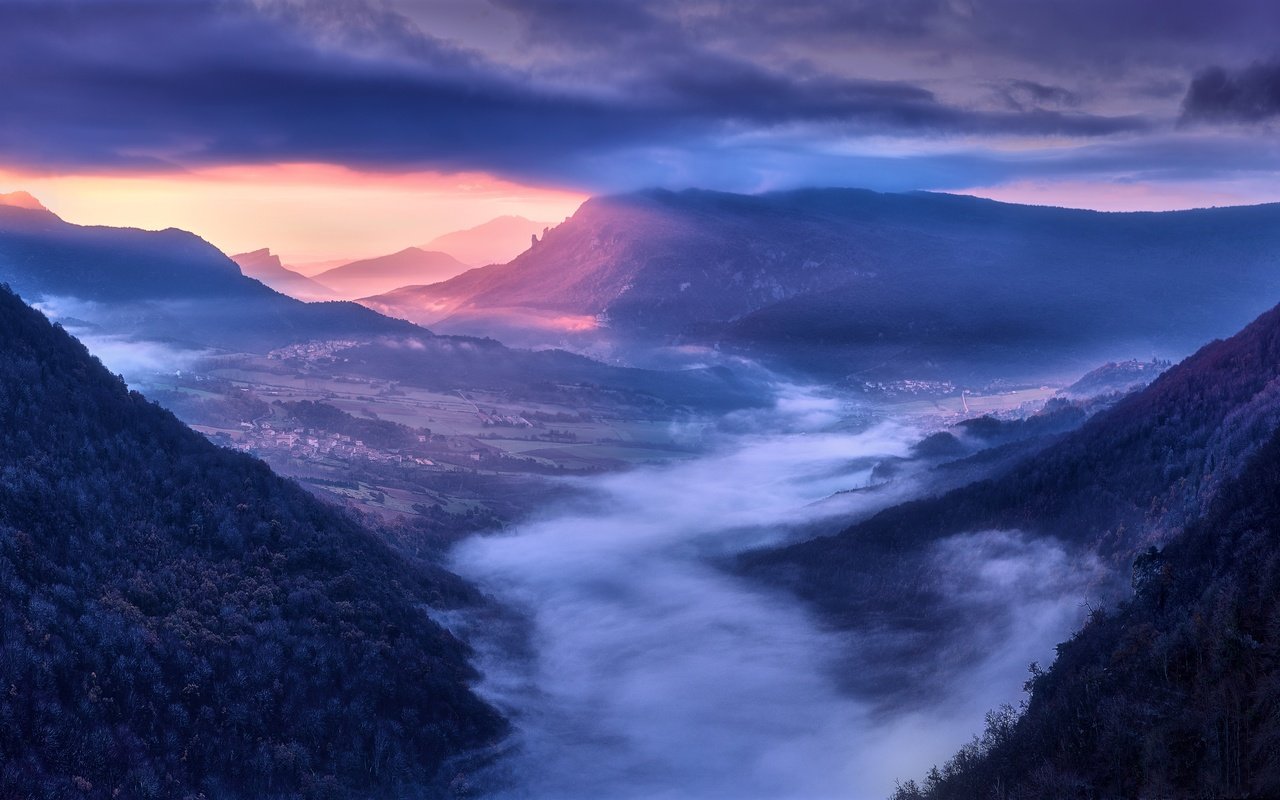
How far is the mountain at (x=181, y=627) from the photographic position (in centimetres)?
4509

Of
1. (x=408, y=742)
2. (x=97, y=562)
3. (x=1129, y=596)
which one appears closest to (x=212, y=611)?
(x=97, y=562)

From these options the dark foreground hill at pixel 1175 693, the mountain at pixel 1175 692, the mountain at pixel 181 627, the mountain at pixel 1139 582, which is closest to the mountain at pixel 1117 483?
the mountain at pixel 1139 582

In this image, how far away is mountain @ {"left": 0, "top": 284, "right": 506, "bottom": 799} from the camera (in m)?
45.1

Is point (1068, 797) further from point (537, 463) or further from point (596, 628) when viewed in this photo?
point (537, 463)

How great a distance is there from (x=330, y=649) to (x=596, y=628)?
38.7 meters

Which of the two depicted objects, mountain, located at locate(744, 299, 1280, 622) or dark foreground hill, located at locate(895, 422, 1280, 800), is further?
mountain, located at locate(744, 299, 1280, 622)

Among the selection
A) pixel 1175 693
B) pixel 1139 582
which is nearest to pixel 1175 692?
pixel 1175 693

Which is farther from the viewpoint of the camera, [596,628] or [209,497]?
[596,628]

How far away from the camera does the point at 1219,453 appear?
233 feet

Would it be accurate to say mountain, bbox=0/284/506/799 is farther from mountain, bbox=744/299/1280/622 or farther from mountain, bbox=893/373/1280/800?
mountain, bbox=744/299/1280/622

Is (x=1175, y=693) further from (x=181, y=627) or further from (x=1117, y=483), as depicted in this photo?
(x=1117, y=483)

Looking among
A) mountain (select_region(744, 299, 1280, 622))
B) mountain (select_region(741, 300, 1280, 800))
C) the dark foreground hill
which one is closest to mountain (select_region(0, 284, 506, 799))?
the dark foreground hill

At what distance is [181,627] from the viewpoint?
2136 inches

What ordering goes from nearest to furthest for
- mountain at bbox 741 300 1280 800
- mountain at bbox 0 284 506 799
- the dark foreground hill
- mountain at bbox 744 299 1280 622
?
the dark foreground hill < mountain at bbox 741 300 1280 800 < mountain at bbox 0 284 506 799 < mountain at bbox 744 299 1280 622
